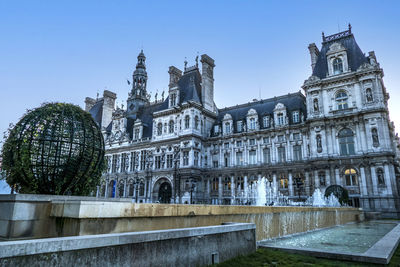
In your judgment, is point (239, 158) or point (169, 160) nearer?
point (239, 158)

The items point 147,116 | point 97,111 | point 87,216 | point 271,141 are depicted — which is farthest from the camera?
point 97,111

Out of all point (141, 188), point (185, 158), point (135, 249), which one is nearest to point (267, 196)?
point (185, 158)

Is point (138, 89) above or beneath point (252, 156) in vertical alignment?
above

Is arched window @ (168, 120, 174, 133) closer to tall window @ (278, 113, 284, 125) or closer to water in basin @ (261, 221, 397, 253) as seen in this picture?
tall window @ (278, 113, 284, 125)

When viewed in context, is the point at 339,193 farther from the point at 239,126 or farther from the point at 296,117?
the point at 239,126

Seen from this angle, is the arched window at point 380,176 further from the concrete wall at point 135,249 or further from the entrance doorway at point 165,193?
the concrete wall at point 135,249

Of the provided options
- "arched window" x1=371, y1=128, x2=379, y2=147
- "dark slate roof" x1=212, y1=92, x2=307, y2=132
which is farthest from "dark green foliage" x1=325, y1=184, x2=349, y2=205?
"dark slate roof" x1=212, y1=92, x2=307, y2=132

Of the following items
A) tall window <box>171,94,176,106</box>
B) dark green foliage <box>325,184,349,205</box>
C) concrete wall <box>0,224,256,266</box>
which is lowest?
concrete wall <box>0,224,256,266</box>

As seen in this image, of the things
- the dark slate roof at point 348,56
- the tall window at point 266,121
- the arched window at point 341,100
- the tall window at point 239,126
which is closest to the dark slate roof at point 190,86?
the tall window at point 239,126

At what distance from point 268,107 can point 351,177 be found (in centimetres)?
1684

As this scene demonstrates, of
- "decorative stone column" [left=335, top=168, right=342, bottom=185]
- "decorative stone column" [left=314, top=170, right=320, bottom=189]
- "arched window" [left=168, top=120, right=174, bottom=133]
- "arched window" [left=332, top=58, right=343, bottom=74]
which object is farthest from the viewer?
"arched window" [left=168, top=120, right=174, bottom=133]

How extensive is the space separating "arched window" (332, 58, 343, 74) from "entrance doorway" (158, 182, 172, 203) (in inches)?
1201

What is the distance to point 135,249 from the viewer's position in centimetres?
485

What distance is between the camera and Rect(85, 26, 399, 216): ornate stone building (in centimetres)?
3166
